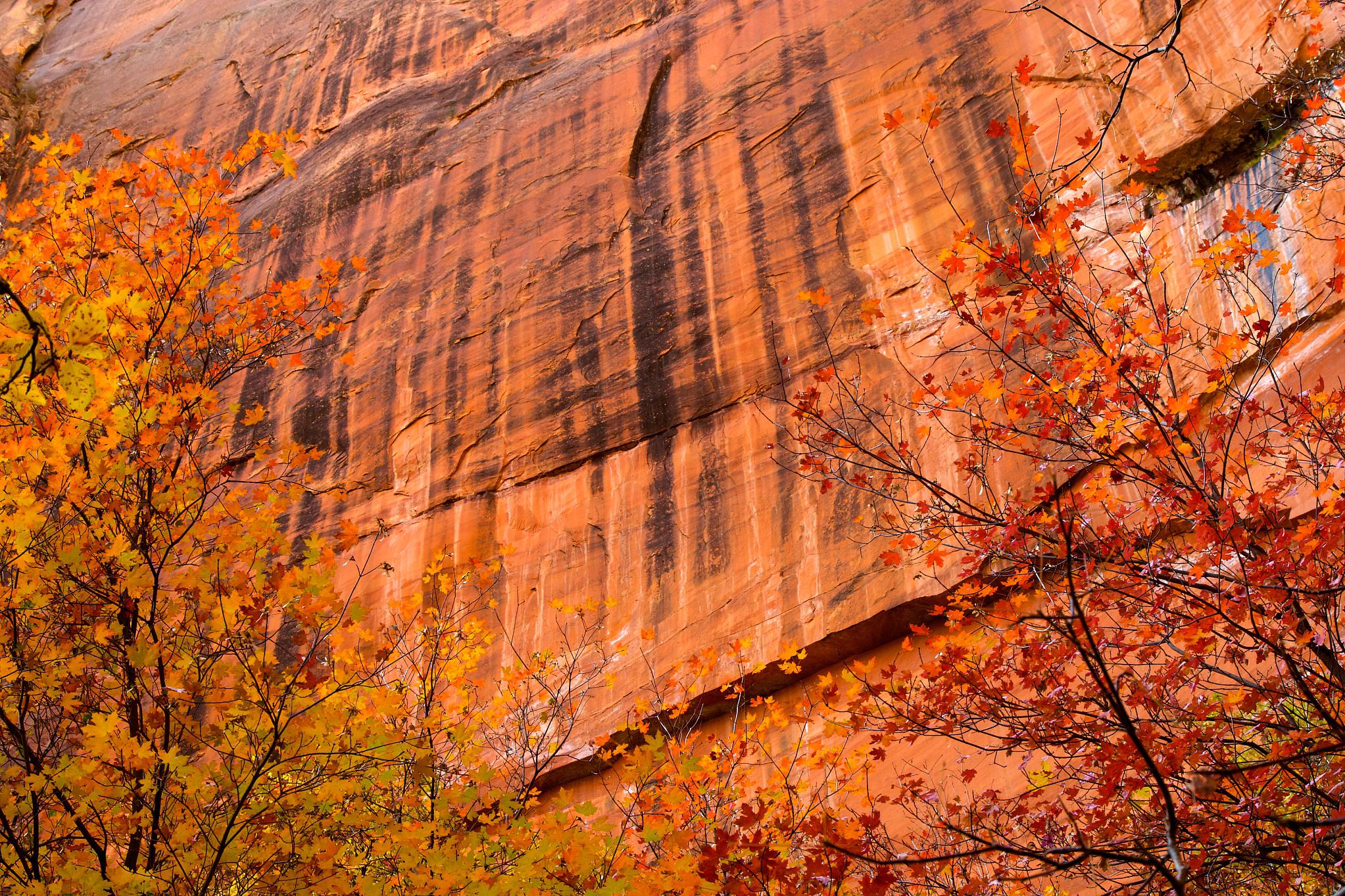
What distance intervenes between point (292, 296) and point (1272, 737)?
7.37m

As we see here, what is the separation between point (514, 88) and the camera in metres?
14.1

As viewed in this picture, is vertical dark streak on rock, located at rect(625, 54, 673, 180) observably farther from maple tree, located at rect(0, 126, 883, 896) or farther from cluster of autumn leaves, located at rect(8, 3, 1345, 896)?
maple tree, located at rect(0, 126, 883, 896)

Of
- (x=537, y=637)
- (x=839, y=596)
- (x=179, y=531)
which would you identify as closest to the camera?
(x=179, y=531)

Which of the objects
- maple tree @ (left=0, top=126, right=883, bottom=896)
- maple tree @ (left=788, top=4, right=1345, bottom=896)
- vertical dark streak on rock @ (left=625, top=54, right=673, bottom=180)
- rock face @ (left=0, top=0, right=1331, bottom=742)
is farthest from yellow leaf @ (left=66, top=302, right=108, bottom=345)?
vertical dark streak on rock @ (left=625, top=54, right=673, bottom=180)

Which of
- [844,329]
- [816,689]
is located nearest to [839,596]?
[816,689]

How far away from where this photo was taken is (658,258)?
11180mm

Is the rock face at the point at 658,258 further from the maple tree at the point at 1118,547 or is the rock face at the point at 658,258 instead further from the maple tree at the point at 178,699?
the maple tree at the point at 178,699

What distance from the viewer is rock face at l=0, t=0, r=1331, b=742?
30.1ft

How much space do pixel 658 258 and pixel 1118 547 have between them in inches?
306

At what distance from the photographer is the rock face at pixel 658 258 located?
919cm

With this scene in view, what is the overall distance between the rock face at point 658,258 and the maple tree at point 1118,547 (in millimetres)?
Result: 678

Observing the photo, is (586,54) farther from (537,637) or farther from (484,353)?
(537,637)

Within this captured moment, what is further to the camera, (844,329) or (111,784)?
(844,329)

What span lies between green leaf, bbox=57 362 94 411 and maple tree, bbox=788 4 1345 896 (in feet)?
7.23
